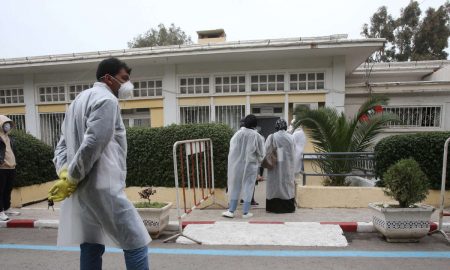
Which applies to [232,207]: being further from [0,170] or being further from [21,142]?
[21,142]

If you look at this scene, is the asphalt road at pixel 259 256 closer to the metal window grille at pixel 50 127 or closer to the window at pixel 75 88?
the window at pixel 75 88

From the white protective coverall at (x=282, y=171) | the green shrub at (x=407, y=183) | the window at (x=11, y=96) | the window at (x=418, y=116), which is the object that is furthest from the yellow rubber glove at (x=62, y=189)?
the window at (x=11, y=96)

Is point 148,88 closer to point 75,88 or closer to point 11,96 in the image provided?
point 75,88

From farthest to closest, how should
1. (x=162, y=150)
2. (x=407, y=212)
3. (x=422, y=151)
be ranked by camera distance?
(x=162, y=150), (x=422, y=151), (x=407, y=212)

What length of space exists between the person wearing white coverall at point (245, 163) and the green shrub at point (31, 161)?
439cm

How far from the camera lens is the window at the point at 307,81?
9812 millimetres

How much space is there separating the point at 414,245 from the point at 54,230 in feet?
17.7

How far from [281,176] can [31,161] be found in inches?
210

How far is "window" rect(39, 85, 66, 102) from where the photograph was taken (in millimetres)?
11511

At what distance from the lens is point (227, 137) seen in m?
6.58

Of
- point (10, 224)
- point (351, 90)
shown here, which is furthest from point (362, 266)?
point (351, 90)

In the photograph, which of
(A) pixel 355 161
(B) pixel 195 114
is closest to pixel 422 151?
(A) pixel 355 161

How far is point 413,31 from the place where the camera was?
22.5 meters

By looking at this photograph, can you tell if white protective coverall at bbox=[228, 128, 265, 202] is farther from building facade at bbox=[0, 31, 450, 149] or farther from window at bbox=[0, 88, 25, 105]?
window at bbox=[0, 88, 25, 105]
